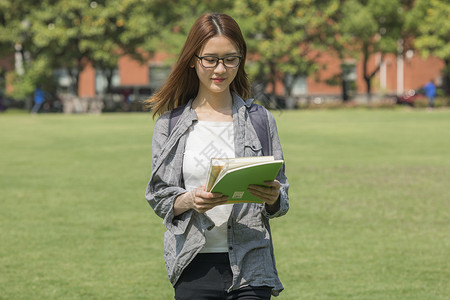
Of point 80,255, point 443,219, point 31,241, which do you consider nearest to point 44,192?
point 31,241

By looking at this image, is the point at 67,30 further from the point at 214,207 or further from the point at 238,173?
the point at 238,173

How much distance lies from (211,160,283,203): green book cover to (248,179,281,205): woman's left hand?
18mm

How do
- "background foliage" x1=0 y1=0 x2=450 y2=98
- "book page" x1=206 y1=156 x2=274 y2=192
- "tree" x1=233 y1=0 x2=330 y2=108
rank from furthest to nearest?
"tree" x1=233 y1=0 x2=330 y2=108 < "background foliage" x1=0 y1=0 x2=450 y2=98 < "book page" x1=206 y1=156 x2=274 y2=192

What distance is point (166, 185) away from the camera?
134 inches

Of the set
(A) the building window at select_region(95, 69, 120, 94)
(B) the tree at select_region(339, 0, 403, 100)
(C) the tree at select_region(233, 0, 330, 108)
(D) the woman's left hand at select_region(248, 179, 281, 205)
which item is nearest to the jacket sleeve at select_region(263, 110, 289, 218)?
(D) the woman's left hand at select_region(248, 179, 281, 205)

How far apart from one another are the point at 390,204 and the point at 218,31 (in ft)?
24.4

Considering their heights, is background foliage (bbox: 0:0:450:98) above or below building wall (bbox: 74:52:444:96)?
above

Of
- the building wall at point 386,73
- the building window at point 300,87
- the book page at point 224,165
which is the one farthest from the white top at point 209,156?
the building window at point 300,87

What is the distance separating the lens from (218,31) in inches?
133

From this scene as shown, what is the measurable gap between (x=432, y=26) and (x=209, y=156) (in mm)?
45337

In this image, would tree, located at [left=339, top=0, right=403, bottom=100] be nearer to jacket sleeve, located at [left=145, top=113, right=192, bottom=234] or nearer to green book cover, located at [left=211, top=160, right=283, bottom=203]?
jacket sleeve, located at [left=145, top=113, right=192, bottom=234]

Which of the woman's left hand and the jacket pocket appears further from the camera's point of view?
the jacket pocket

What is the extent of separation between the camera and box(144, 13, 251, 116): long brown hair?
3363 millimetres

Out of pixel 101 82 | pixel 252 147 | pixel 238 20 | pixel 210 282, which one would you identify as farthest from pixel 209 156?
pixel 101 82
